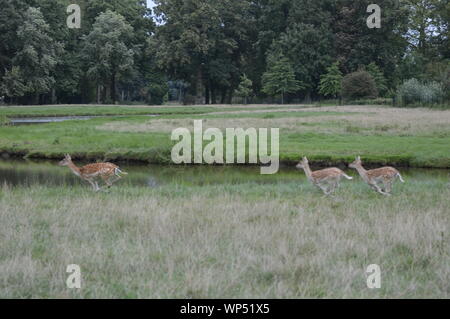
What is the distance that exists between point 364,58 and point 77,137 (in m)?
62.7

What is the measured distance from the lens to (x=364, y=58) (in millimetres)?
85812

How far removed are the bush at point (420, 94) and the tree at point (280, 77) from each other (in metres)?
22.2

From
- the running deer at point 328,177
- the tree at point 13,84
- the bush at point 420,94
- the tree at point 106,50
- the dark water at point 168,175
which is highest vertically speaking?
the tree at point 106,50

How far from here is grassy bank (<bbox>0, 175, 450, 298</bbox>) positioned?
7.30 metres

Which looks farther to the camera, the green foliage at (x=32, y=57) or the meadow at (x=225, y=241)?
the green foliage at (x=32, y=57)

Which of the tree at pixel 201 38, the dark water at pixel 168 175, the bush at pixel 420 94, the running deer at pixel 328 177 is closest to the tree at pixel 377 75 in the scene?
the bush at pixel 420 94

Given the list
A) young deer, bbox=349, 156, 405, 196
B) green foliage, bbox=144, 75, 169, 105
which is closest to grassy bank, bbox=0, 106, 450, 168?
young deer, bbox=349, 156, 405, 196

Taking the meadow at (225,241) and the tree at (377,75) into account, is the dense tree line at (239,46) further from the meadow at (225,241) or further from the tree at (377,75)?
the meadow at (225,241)

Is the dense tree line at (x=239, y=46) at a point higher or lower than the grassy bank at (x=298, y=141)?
higher

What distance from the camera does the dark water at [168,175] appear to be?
65.8ft

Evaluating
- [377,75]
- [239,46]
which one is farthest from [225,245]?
[239,46]

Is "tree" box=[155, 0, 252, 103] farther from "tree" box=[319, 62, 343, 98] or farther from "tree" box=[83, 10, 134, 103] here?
"tree" box=[319, 62, 343, 98]

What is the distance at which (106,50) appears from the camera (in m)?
77.8
